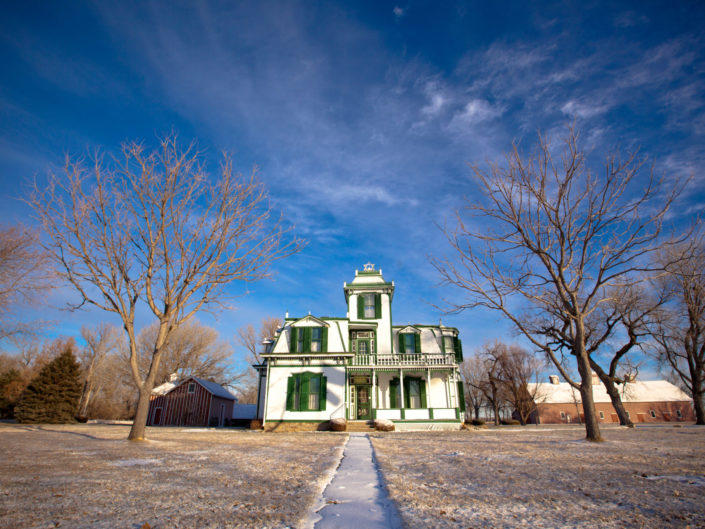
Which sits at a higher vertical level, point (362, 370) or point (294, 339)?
point (294, 339)

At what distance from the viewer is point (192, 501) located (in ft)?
11.2

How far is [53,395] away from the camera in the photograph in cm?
2239

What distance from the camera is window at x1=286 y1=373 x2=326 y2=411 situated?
811 inches

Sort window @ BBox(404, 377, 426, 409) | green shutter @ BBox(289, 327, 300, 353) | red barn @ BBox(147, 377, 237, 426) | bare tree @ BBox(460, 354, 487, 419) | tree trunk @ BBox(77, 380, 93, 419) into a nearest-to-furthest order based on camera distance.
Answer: green shutter @ BBox(289, 327, 300, 353) → window @ BBox(404, 377, 426, 409) → red barn @ BBox(147, 377, 237, 426) → tree trunk @ BBox(77, 380, 93, 419) → bare tree @ BBox(460, 354, 487, 419)

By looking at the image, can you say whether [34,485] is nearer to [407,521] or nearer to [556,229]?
[407,521]

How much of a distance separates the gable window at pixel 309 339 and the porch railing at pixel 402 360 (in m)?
2.18

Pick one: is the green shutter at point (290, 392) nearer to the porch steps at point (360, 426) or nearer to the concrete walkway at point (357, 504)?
the porch steps at point (360, 426)

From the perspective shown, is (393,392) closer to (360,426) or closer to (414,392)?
(414,392)

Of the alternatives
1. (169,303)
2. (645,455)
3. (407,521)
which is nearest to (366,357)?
(169,303)

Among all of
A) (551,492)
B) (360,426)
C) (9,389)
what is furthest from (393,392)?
(9,389)

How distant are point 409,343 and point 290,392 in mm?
8681

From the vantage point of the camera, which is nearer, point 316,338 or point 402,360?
point 402,360

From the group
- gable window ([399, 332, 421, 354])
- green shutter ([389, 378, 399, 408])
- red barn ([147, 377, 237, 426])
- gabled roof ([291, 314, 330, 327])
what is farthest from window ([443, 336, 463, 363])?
red barn ([147, 377, 237, 426])

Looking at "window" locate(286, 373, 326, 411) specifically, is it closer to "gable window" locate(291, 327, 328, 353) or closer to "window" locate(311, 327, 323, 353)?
"gable window" locate(291, 327, 328, 353)
